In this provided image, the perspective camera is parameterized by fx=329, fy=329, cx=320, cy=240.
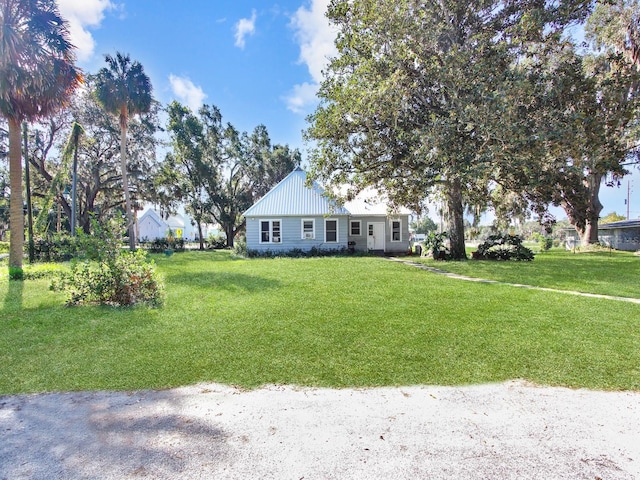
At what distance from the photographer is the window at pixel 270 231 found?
19.7 meters

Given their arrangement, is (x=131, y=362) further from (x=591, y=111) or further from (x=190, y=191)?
(x=190, y=191)

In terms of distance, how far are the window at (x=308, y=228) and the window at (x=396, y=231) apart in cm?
533

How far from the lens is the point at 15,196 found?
11.1m

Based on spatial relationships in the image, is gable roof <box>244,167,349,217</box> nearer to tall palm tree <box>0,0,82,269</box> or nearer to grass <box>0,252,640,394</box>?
tall palm tree <box>0,0,82,269</box>

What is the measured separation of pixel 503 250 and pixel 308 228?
411 inches

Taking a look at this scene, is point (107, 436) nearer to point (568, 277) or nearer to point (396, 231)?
point (568, 277)

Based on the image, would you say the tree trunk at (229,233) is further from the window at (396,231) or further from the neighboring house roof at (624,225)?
the neighboring house roof at (624,225)

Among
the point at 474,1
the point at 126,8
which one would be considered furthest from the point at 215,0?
the point at 474,1

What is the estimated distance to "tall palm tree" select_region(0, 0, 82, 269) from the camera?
10.1 metres

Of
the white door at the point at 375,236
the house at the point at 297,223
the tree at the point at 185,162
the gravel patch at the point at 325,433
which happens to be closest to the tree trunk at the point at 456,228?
the house at the point at 297,223

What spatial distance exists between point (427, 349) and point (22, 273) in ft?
43.2

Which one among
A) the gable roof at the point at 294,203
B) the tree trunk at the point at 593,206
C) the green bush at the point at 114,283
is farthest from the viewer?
the tree trunk at the point at 593,206

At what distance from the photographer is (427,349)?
447 cm

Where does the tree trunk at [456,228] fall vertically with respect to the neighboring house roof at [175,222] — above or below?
below
